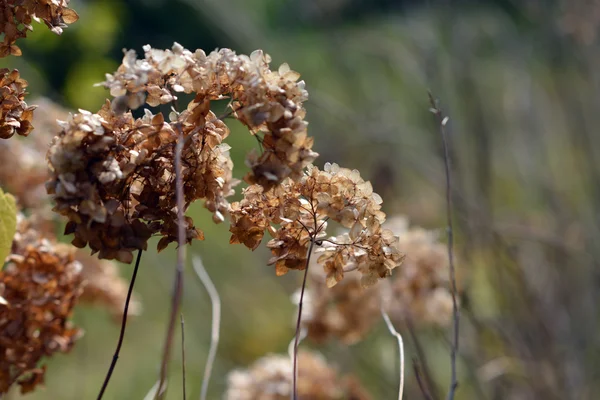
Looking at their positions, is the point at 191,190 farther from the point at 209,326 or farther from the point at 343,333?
the point at 209,326

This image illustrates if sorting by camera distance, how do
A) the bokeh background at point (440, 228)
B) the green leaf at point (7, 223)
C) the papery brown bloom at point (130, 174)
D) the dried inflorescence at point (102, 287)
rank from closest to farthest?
1. the papery brown bloom at point (130, 174)
2. the green leaf at point (7, 223)
3. the dried inflorescence at point (102, 287)
4. the bokeh background at point (440, 228)

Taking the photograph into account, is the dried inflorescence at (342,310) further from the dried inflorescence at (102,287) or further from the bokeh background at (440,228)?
the dried inflorescence at (102,287)

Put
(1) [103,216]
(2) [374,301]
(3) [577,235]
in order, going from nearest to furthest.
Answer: (1) [103,216]
(2) [374,301]
(3) [577,235]

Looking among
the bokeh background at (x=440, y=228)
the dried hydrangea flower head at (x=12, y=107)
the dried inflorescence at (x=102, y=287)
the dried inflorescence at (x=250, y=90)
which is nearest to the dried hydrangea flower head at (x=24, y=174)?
the dried inflorescence at (x=102, y=287)

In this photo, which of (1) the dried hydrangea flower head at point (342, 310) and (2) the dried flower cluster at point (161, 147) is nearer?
(2) the dried flower cluster at point (161, 147)

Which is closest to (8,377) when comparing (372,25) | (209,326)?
(209,326)

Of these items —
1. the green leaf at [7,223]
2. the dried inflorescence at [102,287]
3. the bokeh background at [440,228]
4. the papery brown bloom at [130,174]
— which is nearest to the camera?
the papery brown bloom at [130,174]

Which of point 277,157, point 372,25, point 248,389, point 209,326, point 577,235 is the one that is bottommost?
point 277,157
